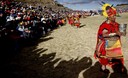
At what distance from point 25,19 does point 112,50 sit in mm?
9131

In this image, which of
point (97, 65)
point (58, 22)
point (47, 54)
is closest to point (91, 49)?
point (47, 54)

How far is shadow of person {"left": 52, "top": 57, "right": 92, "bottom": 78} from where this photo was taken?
8453mm

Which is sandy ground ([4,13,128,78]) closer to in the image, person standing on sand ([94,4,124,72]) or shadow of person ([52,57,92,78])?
shadow of person ([52,57,92,78])

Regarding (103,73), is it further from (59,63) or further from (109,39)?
(59,63)

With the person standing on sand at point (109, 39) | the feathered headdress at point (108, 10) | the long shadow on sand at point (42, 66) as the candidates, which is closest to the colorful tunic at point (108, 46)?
the person standing on sand at point (109, 39)

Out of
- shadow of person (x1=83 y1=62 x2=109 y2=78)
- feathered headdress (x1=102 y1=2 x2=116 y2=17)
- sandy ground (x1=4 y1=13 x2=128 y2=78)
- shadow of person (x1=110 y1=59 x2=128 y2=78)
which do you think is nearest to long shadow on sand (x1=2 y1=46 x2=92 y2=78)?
sandy ground (x1=4 y1=13 x2=128 y2=78)

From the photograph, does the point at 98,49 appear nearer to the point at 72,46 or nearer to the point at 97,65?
the point at 97,65

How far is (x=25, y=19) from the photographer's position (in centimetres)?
1572

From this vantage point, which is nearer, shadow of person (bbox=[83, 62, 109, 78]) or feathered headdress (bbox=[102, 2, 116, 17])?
feathered headdress (bbox=[102, 2, 116, 17])

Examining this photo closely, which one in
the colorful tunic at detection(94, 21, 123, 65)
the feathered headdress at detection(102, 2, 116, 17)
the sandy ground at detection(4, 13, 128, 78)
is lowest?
the sandy ground at detection(4, 13, 128, 78)

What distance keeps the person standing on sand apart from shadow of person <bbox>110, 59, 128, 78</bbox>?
0.43 ft

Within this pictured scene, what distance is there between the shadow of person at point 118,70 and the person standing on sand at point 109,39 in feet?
0.43

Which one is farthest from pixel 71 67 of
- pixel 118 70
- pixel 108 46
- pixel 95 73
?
pixel 108 46

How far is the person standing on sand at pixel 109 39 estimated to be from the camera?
7777mm
